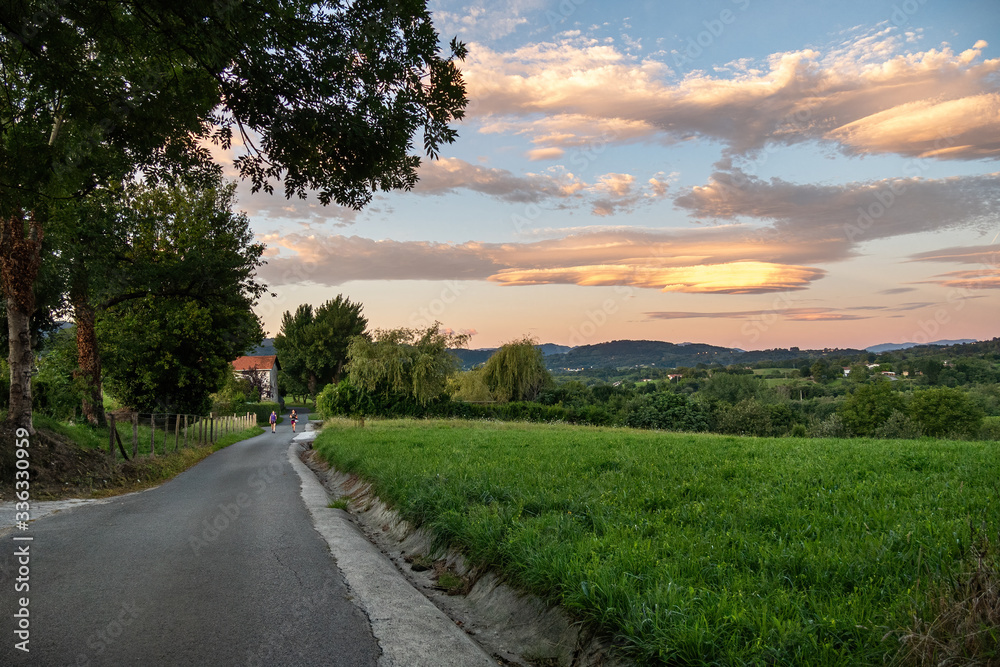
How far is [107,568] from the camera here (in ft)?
21.9

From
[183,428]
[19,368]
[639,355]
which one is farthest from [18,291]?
[639,355]

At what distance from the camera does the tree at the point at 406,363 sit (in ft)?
139

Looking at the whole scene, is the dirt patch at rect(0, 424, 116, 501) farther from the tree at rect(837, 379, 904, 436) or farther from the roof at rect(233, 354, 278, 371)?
the roof at rect(233, 354, 278, 371)

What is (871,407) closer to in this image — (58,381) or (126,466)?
(126,466)

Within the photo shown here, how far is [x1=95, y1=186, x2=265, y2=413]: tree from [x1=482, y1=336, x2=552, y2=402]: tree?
69.9 ft

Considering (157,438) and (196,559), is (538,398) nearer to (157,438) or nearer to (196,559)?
(157,438)

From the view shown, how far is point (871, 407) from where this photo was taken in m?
64.1

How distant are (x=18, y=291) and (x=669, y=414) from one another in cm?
4857

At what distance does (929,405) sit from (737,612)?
2728 inches

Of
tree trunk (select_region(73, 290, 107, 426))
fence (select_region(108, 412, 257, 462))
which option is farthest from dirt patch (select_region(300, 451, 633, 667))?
tree trunk (select_region(73, 290, 107, 426))

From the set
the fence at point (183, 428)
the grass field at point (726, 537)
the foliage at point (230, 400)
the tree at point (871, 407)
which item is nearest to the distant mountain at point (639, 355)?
the tree at point (871, 407)

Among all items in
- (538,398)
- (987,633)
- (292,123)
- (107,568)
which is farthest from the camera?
(538,398)

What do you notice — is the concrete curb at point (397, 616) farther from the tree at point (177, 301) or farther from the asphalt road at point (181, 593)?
the tree at point (177, 301)

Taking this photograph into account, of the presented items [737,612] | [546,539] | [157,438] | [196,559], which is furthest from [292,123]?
[157,438]
